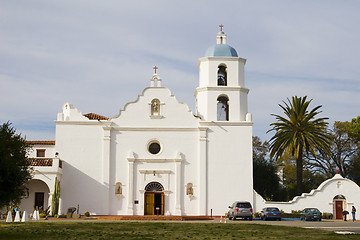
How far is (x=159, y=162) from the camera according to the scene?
46938 mm

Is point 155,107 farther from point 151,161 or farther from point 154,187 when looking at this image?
point 154,187

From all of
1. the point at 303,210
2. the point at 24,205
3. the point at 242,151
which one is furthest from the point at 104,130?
the point at 303,210

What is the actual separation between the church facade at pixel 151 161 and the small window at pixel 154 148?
0.09 m

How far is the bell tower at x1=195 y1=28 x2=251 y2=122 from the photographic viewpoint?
48.5 meters

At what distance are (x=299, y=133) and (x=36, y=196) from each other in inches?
997

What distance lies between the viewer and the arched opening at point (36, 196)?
1801 inches

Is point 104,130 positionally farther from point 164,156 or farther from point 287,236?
point 287,236

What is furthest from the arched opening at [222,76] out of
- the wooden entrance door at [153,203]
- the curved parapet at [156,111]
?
the wooden entrance door at [153,203]

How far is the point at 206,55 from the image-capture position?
164 ft

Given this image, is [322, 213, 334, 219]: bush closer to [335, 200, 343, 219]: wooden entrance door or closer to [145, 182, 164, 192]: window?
[335, 200, 343, 219]: wooden entrance door

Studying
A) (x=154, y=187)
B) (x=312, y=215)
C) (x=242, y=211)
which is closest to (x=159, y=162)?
(x=154, y=187)

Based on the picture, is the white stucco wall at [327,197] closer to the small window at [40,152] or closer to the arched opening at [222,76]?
the arched opening at [222,76]

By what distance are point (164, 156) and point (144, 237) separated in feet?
77.3

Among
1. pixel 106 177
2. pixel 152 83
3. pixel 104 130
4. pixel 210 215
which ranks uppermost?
pixel 152 83
